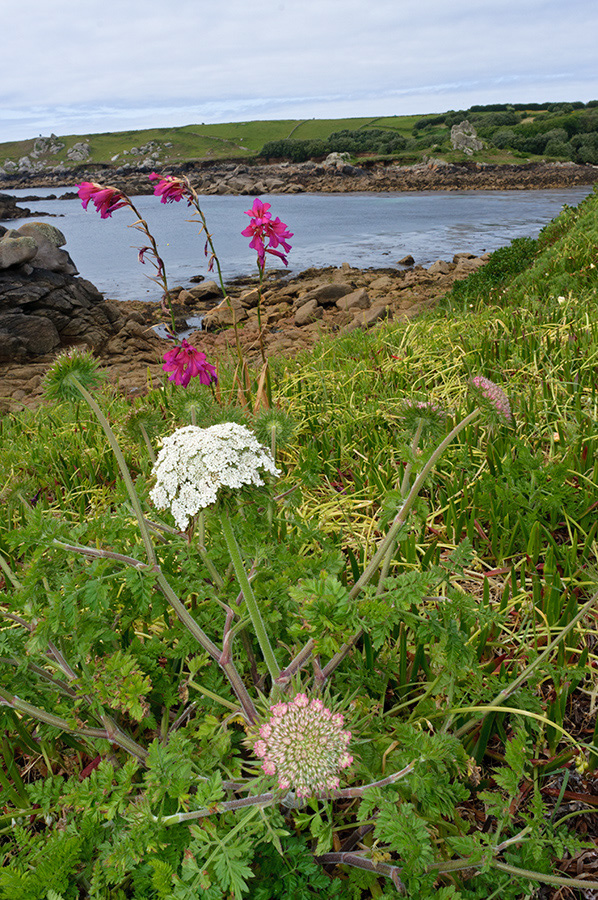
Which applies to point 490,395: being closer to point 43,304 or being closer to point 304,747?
point 304,747

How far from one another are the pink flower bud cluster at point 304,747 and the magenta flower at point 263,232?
8.24 feet

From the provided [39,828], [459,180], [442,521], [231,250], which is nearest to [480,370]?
[442,521]

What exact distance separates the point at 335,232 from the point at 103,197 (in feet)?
89.4

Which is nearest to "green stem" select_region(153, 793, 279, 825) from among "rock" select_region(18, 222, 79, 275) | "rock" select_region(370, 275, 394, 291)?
"rock" select_region(370, 275, 394, 291)

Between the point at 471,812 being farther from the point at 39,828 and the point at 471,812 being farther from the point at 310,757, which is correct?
the point at 39,828

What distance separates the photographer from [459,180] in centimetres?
4762

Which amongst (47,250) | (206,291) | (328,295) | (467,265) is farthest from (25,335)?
(467,265)

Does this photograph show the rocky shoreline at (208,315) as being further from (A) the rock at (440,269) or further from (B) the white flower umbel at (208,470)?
(B) the white flower umbel at (208,470)

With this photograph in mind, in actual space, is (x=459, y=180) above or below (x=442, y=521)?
above

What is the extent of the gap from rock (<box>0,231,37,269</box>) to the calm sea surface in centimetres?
276

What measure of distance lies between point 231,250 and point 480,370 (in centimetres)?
2345

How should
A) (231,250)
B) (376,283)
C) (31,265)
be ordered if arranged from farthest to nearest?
(231,250) → (376,283) → (31,265)

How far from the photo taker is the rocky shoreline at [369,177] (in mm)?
44844

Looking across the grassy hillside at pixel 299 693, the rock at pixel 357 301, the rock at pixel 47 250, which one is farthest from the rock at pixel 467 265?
the grassy hillside at pixel 299 693
